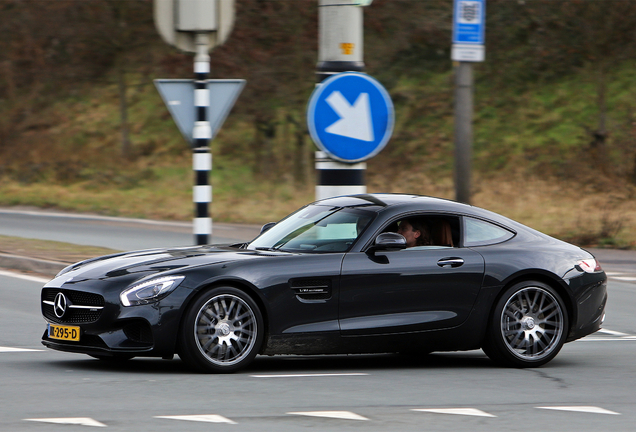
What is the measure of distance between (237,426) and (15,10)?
120 feet

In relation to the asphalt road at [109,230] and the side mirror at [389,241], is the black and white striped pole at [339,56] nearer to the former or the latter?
the side mirror at [389,241]

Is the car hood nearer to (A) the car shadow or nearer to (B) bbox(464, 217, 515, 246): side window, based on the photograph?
(A) the car shadow

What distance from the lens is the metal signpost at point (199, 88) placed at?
11.2m

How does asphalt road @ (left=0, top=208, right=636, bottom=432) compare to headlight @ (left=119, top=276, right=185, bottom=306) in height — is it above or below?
below

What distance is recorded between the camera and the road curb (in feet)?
43.5

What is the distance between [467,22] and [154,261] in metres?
7.59

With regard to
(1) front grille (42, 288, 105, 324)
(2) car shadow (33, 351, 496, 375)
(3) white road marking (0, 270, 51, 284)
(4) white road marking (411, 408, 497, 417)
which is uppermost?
(1) front grille (42, 288, 105, 324)

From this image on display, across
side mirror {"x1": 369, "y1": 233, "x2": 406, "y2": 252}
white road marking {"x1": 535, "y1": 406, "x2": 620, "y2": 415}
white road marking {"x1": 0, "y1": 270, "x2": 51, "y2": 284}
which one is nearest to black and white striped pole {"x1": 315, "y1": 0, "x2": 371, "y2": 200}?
side mirror {"x1": 369, "y1": 233, "x2": 406, "y2": 252}

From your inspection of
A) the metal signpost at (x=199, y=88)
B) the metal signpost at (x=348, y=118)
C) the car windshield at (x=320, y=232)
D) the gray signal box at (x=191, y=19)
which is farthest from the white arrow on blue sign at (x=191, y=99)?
the car windshield at (x=320, y=232)

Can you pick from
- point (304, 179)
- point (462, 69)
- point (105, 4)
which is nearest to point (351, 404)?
point (462, 69)

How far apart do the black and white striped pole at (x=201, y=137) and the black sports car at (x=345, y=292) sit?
3.04 m

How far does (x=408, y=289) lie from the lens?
7.75m

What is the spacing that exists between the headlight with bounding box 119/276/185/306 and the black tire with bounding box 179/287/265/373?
0.20 metres

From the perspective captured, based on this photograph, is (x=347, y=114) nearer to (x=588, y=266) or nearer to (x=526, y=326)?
(x=588, y=266)
